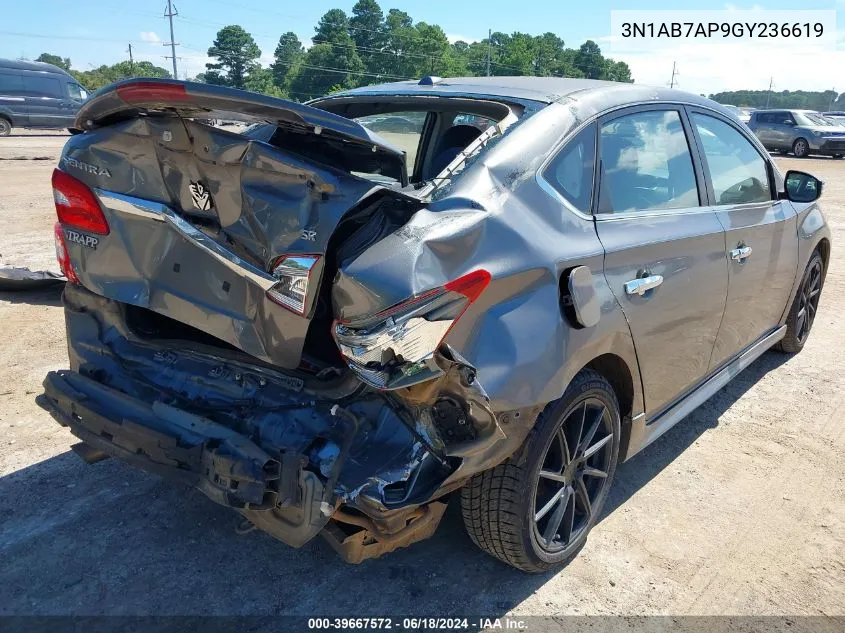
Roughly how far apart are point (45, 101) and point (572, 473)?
85.9 ft

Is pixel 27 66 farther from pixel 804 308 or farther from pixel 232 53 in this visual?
pixel 232 53

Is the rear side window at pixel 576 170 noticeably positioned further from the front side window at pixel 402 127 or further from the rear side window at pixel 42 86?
the rear side window at pixel 42 86

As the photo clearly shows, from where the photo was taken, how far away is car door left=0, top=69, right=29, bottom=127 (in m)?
22.9

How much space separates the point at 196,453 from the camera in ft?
7.35

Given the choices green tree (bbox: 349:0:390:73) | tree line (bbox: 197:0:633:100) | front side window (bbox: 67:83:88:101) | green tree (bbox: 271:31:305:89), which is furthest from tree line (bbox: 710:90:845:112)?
front side window (bbox: 67:83:88:101)

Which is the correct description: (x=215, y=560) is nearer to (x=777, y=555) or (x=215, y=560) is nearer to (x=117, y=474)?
(x=117, y=474)

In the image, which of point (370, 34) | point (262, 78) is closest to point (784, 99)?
point (370, 34)

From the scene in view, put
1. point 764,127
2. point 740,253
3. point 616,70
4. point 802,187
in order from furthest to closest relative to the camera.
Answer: point 616,70 < point 764,127 < point 802,187 < point 740,253

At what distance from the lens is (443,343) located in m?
2.00

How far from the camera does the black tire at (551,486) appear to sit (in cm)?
240

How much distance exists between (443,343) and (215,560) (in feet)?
4.74

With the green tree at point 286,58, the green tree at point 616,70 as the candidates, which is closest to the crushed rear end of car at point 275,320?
the green tree at point 286,58

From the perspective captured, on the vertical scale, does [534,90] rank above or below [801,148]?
above

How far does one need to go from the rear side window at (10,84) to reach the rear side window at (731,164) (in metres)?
25.6
